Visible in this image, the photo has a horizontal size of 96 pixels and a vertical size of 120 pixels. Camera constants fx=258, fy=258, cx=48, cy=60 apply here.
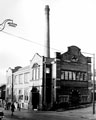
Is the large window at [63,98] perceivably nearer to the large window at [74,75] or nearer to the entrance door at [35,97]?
the large window at [74,75]

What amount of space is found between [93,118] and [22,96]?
2726cm

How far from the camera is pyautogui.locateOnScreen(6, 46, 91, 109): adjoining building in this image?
45.6 metres

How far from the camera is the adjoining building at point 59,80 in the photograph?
150ft

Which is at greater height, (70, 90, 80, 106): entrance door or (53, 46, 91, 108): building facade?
(53, 46, 91, 108): building facade

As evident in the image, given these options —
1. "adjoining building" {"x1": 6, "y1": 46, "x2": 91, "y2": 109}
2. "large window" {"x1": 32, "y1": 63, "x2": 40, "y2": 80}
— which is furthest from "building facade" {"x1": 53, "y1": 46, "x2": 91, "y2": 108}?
"large window" {"x1": 32, "y1": 63, "x2": 40, "y2": 80}

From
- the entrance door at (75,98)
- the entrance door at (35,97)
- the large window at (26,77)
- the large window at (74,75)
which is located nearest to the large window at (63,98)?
the entrance door at (75,98)

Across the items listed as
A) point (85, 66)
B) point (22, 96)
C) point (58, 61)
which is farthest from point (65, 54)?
point (22, 96)

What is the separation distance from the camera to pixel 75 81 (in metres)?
48.1

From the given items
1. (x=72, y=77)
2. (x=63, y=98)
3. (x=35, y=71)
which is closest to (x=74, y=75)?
(x=72, y=77)

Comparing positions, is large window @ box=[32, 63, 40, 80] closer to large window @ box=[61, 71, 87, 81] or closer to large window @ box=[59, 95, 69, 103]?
large window @ box=[61, 71, 87, 81]

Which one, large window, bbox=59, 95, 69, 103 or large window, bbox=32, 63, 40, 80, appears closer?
large window, bbox=59, 95, 69, 103

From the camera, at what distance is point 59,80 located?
1797 inches

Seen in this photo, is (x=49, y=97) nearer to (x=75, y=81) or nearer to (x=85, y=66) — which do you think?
(x=75, y=81)

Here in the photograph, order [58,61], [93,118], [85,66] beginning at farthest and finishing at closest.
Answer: [85,66] → [58,61] → [93,118]
